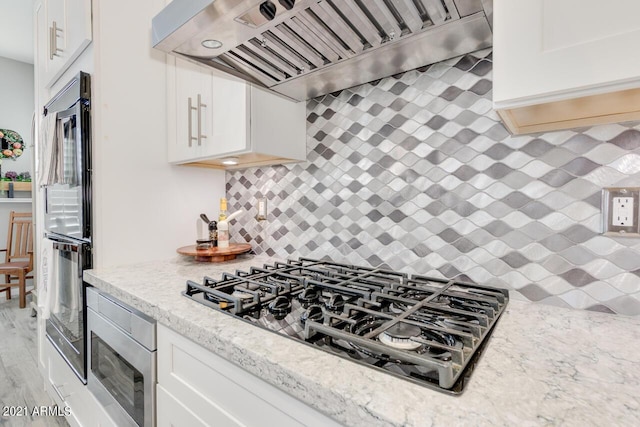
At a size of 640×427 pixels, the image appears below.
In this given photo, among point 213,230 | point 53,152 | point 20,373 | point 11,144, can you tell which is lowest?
point 20,373

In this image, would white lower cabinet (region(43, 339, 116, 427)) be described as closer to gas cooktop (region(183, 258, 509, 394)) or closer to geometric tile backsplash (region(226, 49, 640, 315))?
gas cooktop (region(183, 258, 509, 394))

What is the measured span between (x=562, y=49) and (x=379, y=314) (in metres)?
0.63

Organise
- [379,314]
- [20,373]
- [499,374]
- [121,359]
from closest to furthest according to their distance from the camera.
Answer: [499,374] < [379,314] < [121,359] < [20,373]

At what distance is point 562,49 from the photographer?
58 centimetres

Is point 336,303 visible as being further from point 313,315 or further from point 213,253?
point 213,253

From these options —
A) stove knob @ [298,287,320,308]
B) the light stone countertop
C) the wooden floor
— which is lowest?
the wooden floor

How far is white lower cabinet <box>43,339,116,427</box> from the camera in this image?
128 centimetres

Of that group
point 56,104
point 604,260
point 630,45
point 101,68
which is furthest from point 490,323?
point 56,104

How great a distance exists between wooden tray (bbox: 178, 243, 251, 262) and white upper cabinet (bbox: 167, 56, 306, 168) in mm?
431

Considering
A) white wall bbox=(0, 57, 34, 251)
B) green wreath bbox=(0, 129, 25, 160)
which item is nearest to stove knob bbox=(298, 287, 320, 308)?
white wall bbox=(0, 57, 34, 251)

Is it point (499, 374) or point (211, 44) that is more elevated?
point (211, 44)

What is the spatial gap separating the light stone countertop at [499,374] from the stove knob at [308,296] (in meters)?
0.20

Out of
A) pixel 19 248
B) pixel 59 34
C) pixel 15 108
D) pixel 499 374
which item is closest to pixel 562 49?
pixel 499 374

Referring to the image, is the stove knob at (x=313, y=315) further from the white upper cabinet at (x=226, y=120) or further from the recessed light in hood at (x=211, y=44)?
the recessed light in hood at (x=211, y=44)
